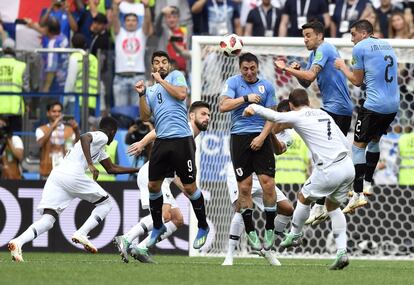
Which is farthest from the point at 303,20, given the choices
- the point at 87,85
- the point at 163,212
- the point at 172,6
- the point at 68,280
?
the point at 68,280

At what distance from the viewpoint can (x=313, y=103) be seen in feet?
68.6

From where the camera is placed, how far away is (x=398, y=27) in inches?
890

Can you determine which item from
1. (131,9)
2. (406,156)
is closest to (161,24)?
(131,9)

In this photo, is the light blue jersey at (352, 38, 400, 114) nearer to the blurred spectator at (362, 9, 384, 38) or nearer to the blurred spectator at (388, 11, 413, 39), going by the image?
the blurred spectator at (388, 11, 413, 39)

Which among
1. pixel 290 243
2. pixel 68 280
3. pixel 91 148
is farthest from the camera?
pixel 91 148

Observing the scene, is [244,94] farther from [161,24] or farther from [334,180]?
[161,24]

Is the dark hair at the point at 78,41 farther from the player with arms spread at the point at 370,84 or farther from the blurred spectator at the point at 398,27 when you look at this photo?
the player with arms spread at the point at 370,84

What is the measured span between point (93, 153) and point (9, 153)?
4.34 metres

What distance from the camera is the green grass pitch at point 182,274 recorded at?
12.8 meters

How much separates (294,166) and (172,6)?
4671 millimetres

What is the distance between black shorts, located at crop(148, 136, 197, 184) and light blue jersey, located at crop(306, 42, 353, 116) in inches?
72.5

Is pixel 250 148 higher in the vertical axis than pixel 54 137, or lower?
higher

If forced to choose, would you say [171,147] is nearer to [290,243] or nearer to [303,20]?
[290,243]

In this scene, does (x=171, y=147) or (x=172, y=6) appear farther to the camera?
(x=172, y=6)
